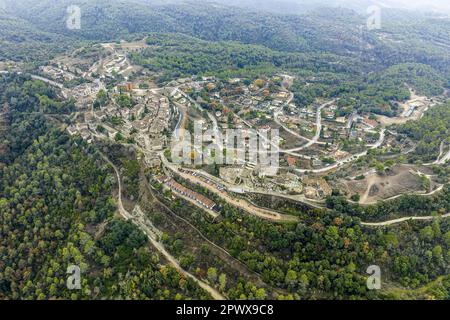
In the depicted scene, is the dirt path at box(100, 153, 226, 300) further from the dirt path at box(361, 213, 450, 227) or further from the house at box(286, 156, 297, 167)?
the house at box(286, 156, 297, 167)

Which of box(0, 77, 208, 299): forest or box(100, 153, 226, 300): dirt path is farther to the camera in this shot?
box(0, 77, 208, 299): forest

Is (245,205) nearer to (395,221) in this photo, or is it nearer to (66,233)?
(395,221)

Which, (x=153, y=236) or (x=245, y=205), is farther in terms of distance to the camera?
(x=245, y=205)

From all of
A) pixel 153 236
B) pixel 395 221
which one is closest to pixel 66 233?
pixel 153 236

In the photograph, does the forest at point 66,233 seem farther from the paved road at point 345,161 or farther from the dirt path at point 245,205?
the paved road at point 345,161

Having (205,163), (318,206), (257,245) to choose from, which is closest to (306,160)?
(318,206)

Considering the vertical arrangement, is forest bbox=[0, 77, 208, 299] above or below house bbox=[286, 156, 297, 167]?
below

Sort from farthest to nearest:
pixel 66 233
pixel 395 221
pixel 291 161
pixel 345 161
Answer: pixel 345 161, pixel 291 161, pixel 66 233, pixel 395 221

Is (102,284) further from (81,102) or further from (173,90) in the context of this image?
(173,90)

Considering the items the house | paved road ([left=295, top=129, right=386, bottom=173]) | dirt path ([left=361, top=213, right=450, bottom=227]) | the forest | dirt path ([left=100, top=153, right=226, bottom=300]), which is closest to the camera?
dirt path ([left=100, top=153, right=226, bottom=300])

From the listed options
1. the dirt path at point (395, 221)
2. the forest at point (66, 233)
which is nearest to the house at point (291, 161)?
the dirt path at point (395, 221)

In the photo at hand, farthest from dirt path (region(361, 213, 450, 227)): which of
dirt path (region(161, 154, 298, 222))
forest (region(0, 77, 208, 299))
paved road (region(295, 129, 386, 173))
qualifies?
forest (region(0, 77, 208, 299))
